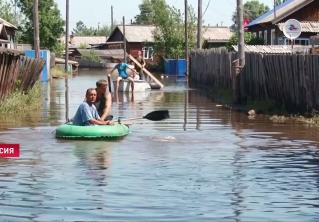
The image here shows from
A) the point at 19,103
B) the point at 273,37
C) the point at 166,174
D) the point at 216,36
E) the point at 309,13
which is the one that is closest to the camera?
the point at 166,174

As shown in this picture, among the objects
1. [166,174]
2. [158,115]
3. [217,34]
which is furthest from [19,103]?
[217,34]

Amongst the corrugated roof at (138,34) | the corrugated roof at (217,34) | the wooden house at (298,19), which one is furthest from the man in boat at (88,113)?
the corrugated roof at (138,34)

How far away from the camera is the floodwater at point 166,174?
9008mm

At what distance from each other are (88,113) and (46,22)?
52301mm

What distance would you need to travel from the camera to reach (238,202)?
9.59 m

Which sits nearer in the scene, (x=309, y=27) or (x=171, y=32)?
(x=309, y=27)

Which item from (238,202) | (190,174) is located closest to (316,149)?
(190,174)

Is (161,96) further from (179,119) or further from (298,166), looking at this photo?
(298,166)

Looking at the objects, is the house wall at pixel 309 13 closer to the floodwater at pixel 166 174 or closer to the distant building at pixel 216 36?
the floodwater at pixel 166 174

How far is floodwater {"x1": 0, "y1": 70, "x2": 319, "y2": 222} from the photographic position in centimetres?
901

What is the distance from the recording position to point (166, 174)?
11.6 m

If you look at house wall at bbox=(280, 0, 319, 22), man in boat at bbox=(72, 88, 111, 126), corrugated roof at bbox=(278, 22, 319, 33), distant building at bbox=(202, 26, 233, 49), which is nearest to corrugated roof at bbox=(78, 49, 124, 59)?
distant building at bbox=(202, 26, 233, 49)

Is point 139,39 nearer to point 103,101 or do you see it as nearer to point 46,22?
point 46,22

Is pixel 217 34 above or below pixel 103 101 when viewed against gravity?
above
